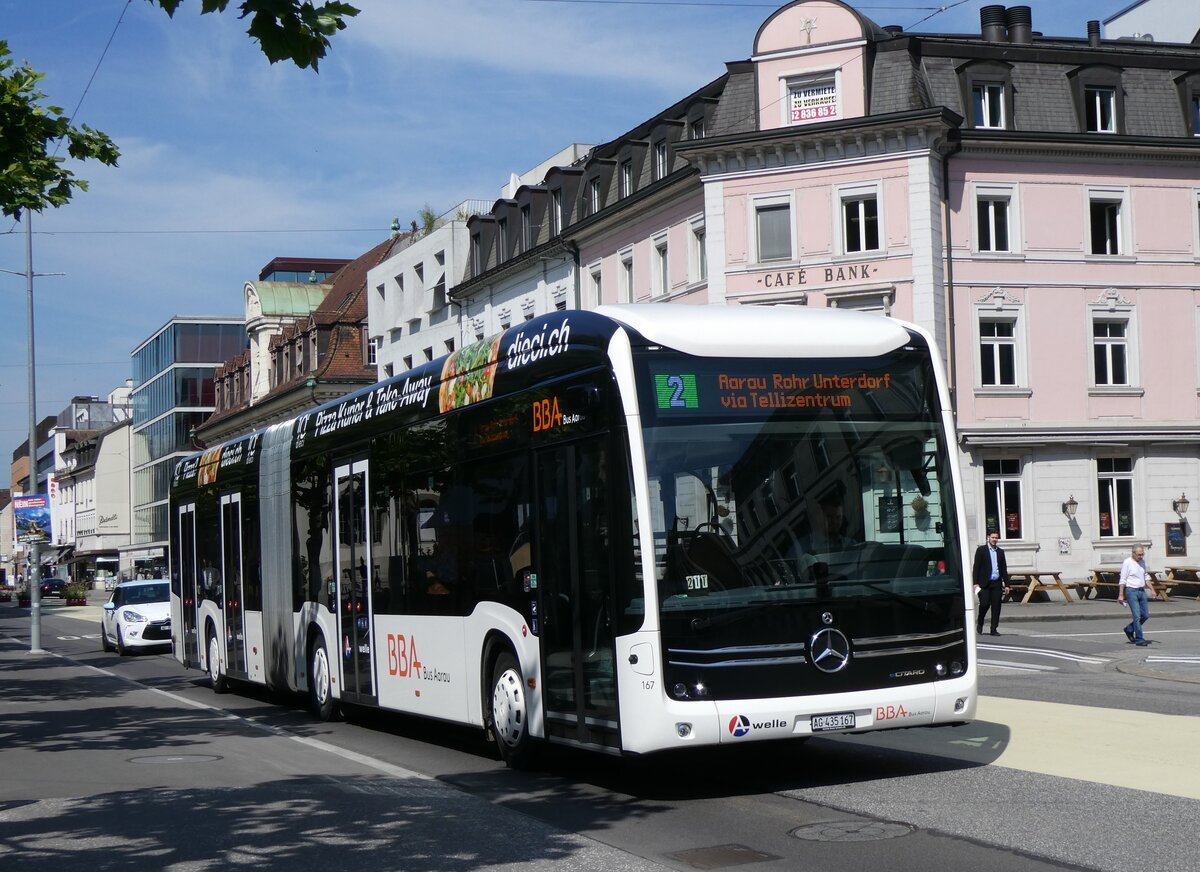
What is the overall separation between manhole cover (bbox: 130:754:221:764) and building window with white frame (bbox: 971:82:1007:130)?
3068cm

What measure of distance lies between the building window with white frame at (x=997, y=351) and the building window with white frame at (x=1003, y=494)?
2.04 meters

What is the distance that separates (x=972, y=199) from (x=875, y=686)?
102 feet

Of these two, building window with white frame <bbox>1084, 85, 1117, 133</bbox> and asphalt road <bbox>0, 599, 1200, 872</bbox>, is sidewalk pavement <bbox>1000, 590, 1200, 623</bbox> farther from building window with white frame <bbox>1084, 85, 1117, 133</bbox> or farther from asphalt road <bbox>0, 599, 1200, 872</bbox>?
asphalt road <bbox>0, 599, 1200, 872</bbox>

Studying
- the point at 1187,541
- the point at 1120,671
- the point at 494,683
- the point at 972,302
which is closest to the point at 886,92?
the point at 972,302

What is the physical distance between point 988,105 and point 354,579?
29.0 metres

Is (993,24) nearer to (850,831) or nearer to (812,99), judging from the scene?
(812,99)

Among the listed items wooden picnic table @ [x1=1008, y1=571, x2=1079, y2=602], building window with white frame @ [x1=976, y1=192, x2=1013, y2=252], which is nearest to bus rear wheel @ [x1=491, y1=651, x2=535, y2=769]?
wooden picnic table @ [x1=1008, y1=571, x2=1079, y2=602]

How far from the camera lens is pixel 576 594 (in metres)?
10.2

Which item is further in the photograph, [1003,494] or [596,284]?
[596,284]

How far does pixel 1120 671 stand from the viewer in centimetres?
1980

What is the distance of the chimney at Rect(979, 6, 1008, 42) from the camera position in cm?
4331

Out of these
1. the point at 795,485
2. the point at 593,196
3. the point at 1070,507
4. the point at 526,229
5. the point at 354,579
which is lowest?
the point at 354,579

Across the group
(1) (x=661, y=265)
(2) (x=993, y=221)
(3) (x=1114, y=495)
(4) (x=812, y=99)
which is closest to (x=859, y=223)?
(4) (x=812, y=99)

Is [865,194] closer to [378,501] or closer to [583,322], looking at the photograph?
[378,501]
